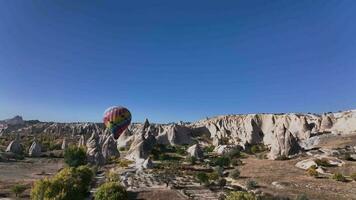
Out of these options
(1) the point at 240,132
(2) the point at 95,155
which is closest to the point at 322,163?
(2) the point at 95,155

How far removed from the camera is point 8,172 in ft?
220

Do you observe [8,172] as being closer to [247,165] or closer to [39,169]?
[39,169]

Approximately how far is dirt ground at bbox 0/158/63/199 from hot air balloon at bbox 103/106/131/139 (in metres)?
13.5

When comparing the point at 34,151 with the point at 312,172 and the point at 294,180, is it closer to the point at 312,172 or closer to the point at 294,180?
the point at 294,180

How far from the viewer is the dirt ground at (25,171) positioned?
50.1 metres

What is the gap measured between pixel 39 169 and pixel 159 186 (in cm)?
3563

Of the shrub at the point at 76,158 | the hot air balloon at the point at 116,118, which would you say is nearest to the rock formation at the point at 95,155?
the shrub at the point at 76,158

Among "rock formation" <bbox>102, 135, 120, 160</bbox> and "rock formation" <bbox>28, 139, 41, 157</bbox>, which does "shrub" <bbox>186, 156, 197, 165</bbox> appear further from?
"rock formation" <bbox>28, 139, 41, 157</bbox>

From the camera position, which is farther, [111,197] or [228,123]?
[228,123]

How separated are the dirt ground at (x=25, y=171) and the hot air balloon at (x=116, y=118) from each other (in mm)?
13506

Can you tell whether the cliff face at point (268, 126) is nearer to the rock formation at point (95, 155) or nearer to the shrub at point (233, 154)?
the shrub at point (233, 154)

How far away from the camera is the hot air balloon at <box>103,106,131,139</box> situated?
91.9 m

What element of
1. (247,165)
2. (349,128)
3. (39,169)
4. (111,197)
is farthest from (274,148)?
(349,128)

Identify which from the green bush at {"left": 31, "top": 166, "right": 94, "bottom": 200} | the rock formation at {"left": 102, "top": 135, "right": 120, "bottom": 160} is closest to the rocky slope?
the rock formation at {"left": 102, "top": 135, "right": 120, "bottom": 160}
